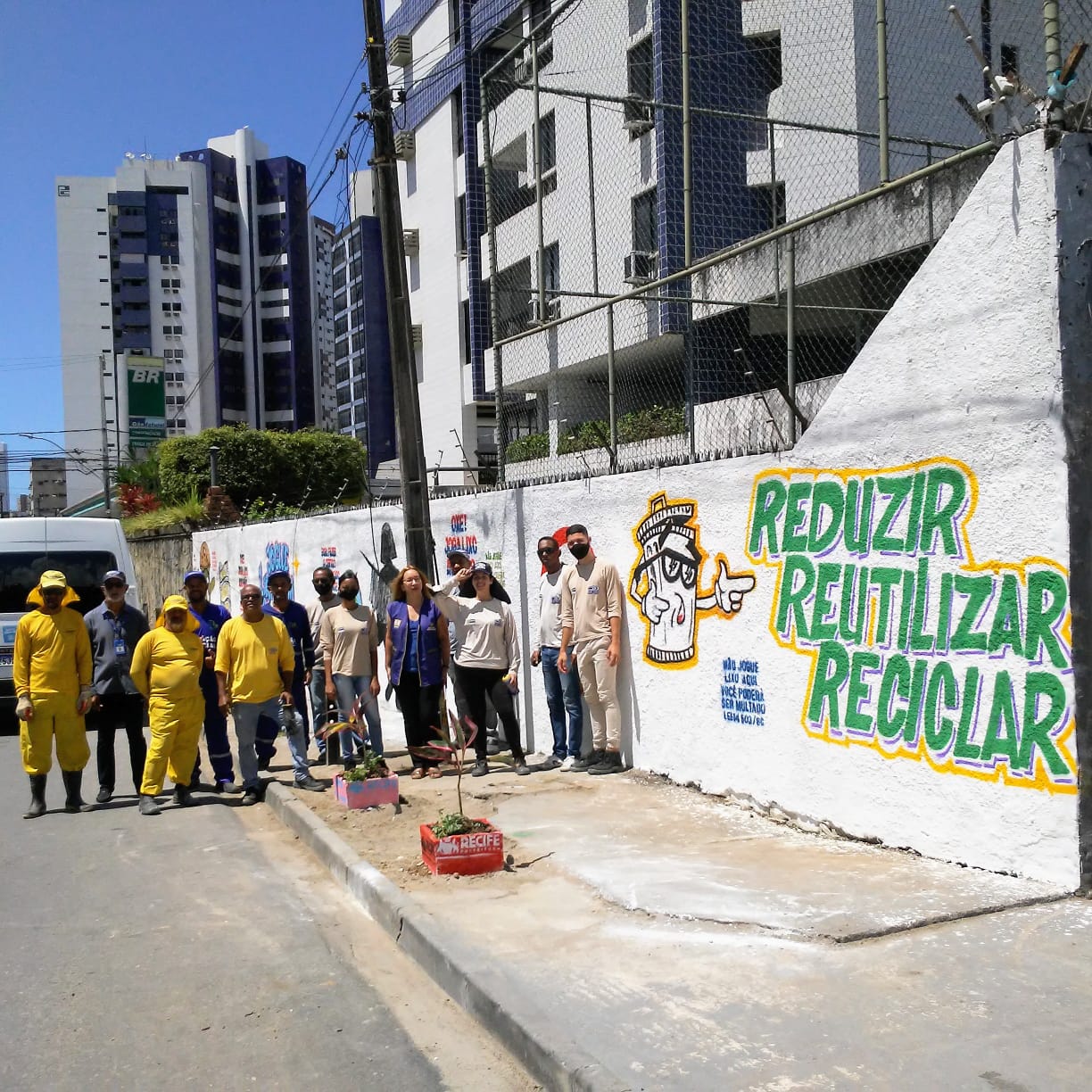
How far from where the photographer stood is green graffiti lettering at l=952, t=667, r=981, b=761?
5492mm

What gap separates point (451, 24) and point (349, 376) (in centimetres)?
4365

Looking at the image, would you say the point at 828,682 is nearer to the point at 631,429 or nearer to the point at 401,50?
the point at 631,429

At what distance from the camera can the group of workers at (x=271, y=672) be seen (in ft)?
28.1

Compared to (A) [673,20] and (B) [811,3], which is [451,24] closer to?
(A) [673,20]

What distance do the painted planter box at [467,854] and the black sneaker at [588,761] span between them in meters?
2.64

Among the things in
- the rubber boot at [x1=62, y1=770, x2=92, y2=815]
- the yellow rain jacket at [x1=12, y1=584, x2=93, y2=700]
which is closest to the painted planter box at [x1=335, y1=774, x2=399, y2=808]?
the rubber boot at [x1=62, y1=770, x2=92, y2=815]

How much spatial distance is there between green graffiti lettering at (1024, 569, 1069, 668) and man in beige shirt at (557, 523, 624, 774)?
357 centimetres

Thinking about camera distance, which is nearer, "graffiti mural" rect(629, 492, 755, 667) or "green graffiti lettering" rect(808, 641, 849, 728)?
"green graffiti lettering" rect(808, 641, 849, 728)

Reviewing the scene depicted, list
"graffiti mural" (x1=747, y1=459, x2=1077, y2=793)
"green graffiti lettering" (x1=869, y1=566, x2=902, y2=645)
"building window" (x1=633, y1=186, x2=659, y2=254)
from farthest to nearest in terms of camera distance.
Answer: "building window" (x1=633, y1=186, x2=659, y2=254) → "green graffiti lettering" (x1=869, y1=566, x2=902, y2=645) → "graffiti mural" (x1=747, y1=459, x2=1077, y2=793)

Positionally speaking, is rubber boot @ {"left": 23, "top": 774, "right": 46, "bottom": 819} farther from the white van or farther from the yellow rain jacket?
the white van

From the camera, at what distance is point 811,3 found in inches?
Result: 674

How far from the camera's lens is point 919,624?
5.79m

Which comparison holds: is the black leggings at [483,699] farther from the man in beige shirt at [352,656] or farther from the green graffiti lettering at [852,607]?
the green graffiti lettering at [852,607]

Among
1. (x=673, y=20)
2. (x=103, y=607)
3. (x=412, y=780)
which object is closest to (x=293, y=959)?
(x=412, y=780)
